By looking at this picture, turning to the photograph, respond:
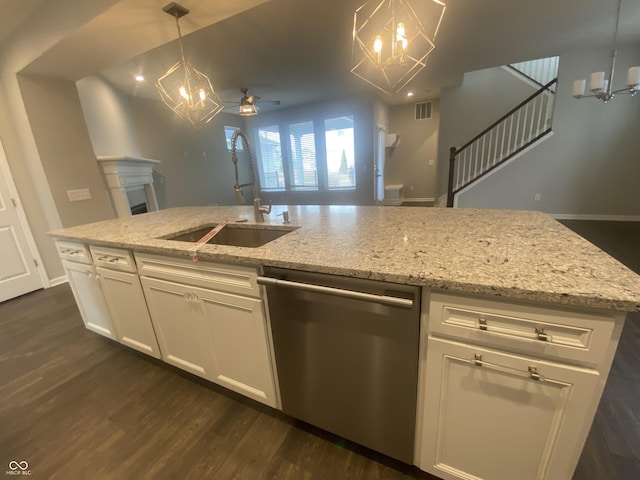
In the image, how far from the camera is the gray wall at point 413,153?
279 inches

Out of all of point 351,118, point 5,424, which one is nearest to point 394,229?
point 5,424

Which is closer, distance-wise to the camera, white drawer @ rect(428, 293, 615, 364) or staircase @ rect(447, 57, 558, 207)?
white drawer @ rect(428, 293, 615, 364)

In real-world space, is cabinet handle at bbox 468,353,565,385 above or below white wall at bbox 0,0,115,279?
below

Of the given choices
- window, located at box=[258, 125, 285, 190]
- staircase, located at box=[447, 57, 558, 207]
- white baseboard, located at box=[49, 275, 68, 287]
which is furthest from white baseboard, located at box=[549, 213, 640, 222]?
white baseboard, located at box=[49, 275, 68, 287]

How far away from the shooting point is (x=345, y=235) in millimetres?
1298

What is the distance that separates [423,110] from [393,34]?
6.32 m

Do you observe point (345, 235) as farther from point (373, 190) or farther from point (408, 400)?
point (373, 190)

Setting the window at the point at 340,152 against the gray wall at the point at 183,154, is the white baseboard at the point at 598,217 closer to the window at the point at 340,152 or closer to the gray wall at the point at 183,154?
the window at the point at 340,152

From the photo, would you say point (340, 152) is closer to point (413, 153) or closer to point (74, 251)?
point (413, 153)

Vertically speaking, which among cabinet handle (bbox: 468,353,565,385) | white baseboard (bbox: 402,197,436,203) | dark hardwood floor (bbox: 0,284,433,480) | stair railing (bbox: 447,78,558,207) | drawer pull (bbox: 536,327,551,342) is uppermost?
stair railing (bbox: 447,78,558,207)

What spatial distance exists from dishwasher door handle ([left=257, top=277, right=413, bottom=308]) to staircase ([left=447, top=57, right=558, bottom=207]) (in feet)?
14.7

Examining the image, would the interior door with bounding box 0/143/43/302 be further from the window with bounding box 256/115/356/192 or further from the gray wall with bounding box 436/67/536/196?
the gray wall with bounding box 436/67/536/196

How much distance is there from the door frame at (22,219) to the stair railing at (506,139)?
598cm

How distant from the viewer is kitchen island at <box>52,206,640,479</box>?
2.33 feet
